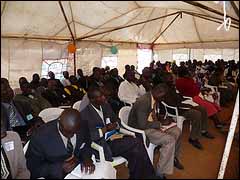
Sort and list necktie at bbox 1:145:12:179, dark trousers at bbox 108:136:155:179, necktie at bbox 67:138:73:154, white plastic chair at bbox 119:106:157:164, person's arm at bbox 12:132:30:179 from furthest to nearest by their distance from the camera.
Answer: white plastic chair at bbox 119:106:157:164 → dark trousers at bbox 108:136:155:179 → necktie at bbox 67:138:73:154 → person's arm at bbox 12:132:30:179 → necktie at bbox 1:145:12:179

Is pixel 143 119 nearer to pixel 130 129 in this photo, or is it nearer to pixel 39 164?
pixel 130 129

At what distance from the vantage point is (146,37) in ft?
20.5

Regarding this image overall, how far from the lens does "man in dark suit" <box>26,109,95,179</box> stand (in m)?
1.72

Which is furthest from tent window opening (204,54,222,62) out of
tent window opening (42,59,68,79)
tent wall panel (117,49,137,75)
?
tent window opening (42,59,68,79)

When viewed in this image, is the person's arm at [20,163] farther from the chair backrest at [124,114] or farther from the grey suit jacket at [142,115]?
the chair backrest at [124,114]

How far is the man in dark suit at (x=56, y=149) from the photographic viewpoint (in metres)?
1.72

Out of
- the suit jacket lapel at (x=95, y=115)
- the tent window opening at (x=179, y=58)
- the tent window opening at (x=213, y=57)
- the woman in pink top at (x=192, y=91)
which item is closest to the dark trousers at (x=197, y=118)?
the woman in pink top at (x=192, y=91)

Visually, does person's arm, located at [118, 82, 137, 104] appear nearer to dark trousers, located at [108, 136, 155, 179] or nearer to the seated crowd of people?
the seated crowd of people

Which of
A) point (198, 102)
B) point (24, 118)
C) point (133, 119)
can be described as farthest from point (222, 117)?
point (24, 118)

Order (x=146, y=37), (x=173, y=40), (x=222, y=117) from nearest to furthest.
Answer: (x=222, y=117)
(x=146, y=37)
(x=173, y=40)

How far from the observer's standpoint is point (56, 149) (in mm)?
1774

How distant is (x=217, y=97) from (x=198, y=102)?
1.17 metres

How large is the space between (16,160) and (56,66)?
372 cm

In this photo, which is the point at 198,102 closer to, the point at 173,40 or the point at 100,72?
the point at 100,72
